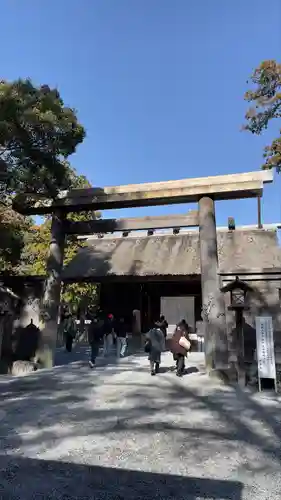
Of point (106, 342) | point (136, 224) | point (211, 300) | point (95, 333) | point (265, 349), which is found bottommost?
point (106, 342)

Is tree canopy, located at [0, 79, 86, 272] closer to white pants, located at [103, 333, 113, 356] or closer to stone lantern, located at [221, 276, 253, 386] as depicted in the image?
white pants, located at [103, 333, 113, 356]

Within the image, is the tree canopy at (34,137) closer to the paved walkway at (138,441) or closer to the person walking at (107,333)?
the person walking at (107,333)

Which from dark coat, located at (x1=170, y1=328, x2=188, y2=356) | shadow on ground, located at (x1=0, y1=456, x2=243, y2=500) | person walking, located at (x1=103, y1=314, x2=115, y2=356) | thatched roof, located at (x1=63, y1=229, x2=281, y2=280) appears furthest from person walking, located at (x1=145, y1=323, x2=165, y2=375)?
thatched roof, located at (x1=63, y1=229, x2=281, y2=280)

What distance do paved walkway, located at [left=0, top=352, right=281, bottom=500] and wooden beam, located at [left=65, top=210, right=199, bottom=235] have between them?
485cm

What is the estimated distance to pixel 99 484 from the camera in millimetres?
3670

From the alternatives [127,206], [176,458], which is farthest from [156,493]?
[127,206]

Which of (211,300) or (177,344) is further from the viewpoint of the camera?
(211,300)

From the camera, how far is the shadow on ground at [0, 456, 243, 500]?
11.3 ft

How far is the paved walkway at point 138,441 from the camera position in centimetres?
363

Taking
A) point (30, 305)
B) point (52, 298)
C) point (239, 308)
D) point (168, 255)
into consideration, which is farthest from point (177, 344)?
point (168, 255)

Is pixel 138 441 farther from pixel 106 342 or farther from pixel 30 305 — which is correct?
pixel 106 342

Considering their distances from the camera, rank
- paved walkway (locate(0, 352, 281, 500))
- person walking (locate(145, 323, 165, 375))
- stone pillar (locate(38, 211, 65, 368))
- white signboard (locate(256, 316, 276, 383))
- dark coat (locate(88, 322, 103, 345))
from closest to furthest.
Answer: paved walkway (locate(0, 352, 281, 500)) → white signboard (locate(256, 316, 276, 383)) → person walking (locate(145, 323, 165, 375)) → dark coat (locate(88, 322, 103, 345)) → stone pillar (locate(38, 211, 65, 368))

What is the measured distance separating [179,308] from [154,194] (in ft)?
36.0

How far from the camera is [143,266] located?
16.5 m
